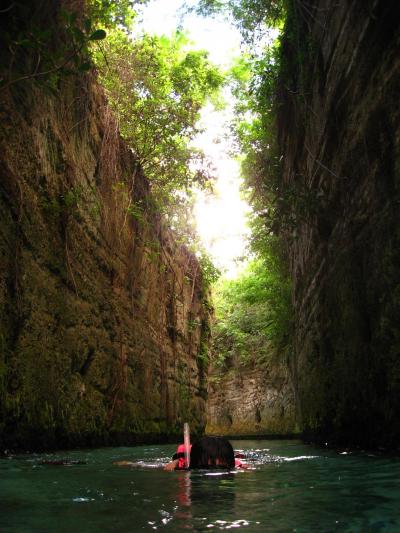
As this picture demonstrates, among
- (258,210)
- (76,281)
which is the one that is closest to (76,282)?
(76,281)

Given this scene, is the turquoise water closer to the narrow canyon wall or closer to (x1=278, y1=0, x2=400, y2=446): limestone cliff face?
(x1=278, y1=0, x2=400, y2=446): limestone cliff face

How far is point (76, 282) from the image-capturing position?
23.5ft

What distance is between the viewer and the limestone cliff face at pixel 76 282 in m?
5.48

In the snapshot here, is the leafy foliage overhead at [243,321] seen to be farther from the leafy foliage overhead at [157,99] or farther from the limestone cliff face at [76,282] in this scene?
the limestone cliff face at [76,282]

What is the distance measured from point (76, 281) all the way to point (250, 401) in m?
16.5

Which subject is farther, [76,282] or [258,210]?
[258,210]

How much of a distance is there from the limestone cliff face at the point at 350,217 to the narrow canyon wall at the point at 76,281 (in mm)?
3249

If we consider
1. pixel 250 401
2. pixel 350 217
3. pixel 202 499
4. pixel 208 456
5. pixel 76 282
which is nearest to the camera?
pixel 202 499

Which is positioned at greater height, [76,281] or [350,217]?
[350,217]

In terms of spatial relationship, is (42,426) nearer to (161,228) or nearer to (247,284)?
(161,228)

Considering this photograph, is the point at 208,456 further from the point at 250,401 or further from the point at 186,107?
the point at 250,401

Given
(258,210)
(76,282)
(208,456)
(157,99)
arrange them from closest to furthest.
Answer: (208,456), (76,282), (157,99), (258,210)

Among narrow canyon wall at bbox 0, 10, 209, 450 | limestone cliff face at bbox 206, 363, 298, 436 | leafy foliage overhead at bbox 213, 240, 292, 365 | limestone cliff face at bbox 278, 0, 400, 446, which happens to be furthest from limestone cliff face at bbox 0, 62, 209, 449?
leafy foliage overhead at bbox 213, 240, 292, 365

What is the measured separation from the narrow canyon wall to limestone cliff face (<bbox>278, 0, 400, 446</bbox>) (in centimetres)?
325
